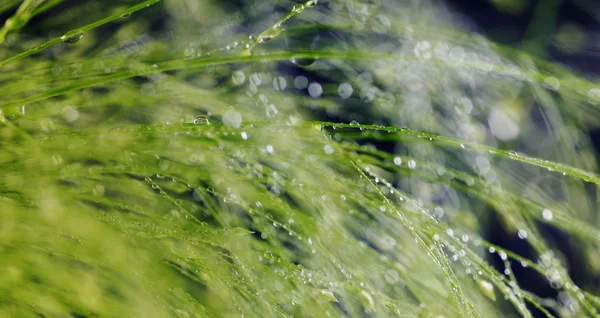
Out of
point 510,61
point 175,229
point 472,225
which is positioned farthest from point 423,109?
point 175,229

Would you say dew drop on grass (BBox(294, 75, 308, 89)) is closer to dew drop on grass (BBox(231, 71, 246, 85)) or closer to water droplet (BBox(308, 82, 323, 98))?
water droplet (BBox(308, 82, 323, 98))

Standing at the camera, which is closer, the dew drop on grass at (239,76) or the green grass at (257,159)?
the green grass at (257,159)

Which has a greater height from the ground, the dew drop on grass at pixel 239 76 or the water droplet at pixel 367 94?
the dew drop on grass at pixel 239 76

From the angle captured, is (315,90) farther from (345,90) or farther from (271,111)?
(271,111)

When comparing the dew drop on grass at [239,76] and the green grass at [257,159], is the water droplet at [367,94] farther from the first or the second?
the dew drop on grass at [239,76]

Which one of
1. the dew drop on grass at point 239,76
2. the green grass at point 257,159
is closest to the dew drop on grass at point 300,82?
the green grass at point 257,159

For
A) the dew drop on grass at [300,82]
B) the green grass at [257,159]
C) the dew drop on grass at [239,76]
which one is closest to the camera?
the green grass at [257,159]

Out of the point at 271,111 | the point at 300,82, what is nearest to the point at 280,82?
the point at 300,82

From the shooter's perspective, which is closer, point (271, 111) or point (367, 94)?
point (271, 111)

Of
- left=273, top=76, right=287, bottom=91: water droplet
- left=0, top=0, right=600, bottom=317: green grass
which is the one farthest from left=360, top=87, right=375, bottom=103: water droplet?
left=273, top=76, right=287, bottom=91: water droplet

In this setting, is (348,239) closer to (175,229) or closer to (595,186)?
(175,229)
